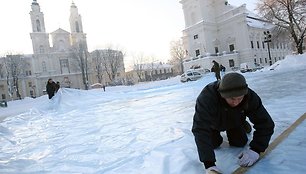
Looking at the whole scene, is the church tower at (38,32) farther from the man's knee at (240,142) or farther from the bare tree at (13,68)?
the man's knee at (240,142)

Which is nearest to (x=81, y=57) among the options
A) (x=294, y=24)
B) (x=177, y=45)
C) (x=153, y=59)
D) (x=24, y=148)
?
(x=177, y=45)

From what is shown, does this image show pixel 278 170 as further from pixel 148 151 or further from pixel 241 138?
pixel 148 151

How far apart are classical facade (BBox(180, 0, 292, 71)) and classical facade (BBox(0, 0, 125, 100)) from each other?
80.1ft

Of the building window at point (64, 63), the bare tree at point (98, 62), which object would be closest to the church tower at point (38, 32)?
the building window at point (64, 63)

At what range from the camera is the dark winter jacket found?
239cm

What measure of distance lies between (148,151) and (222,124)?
3.93 ft

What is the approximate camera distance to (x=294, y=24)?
36.3 m

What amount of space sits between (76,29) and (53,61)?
10.2 metres

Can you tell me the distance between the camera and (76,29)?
71.0 metres

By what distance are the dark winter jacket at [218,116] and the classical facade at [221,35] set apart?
162 feet

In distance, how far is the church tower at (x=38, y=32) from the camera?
6481cm

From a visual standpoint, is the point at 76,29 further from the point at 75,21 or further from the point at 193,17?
the point at 193,17

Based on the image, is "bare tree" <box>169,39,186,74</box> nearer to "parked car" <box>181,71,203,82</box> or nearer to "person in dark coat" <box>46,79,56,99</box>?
"parked car" <box>181,71,203,82</box>

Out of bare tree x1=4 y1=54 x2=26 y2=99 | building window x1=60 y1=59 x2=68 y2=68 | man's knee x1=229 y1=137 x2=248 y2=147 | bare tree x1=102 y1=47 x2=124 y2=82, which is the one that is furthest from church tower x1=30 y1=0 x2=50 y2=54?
man's knee x1=229 y1=137 x2=248 y2=147
